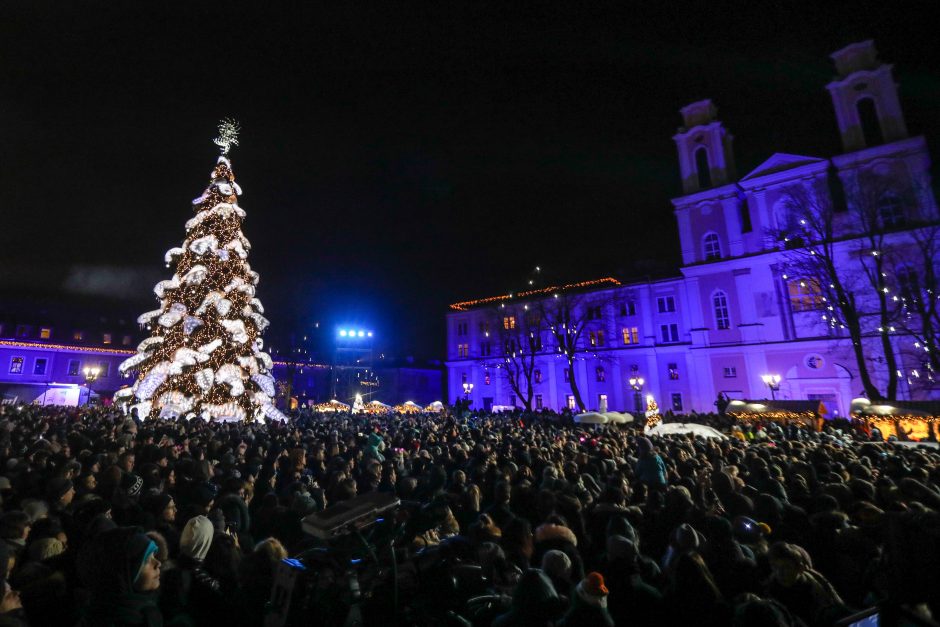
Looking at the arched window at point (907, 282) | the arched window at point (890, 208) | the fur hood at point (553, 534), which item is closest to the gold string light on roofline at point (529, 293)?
the arched window at point (890, 208)

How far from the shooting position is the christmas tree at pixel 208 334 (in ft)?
61.9

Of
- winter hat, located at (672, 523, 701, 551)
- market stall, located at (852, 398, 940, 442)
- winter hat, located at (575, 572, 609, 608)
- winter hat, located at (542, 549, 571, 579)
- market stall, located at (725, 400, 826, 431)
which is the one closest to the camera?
winter hat, located at (575, 572, 609, 608)

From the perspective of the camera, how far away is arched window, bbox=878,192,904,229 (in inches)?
1222

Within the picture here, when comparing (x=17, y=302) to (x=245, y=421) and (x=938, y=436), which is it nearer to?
(x=245, y=421)

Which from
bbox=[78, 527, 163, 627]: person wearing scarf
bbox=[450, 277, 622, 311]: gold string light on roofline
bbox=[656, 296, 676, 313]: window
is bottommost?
bbox=[78, 527, 163, 627]: person wearing scarf

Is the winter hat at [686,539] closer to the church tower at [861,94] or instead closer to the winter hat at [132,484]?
the winter hat at [132,484]

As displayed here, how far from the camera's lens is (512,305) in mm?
53500

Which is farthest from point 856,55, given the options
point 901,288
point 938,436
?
point 938,436

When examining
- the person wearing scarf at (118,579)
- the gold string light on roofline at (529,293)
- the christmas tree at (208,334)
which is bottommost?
the person wearing scarf at (118,579)

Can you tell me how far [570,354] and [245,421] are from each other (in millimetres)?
24964

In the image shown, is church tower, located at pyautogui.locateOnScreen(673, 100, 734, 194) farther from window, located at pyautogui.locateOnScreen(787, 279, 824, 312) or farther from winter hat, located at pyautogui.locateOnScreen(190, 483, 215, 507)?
winter hat, located at pyautogui.locateOnScreen(190, 483, 215, 507)

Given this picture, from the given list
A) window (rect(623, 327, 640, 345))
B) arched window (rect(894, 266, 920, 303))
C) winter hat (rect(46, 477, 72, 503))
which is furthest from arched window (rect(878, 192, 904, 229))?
winter hat (rect(46, 477, 72, 503))

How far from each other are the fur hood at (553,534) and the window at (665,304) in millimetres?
45552

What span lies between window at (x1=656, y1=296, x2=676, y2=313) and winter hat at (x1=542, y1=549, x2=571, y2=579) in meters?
46.4
